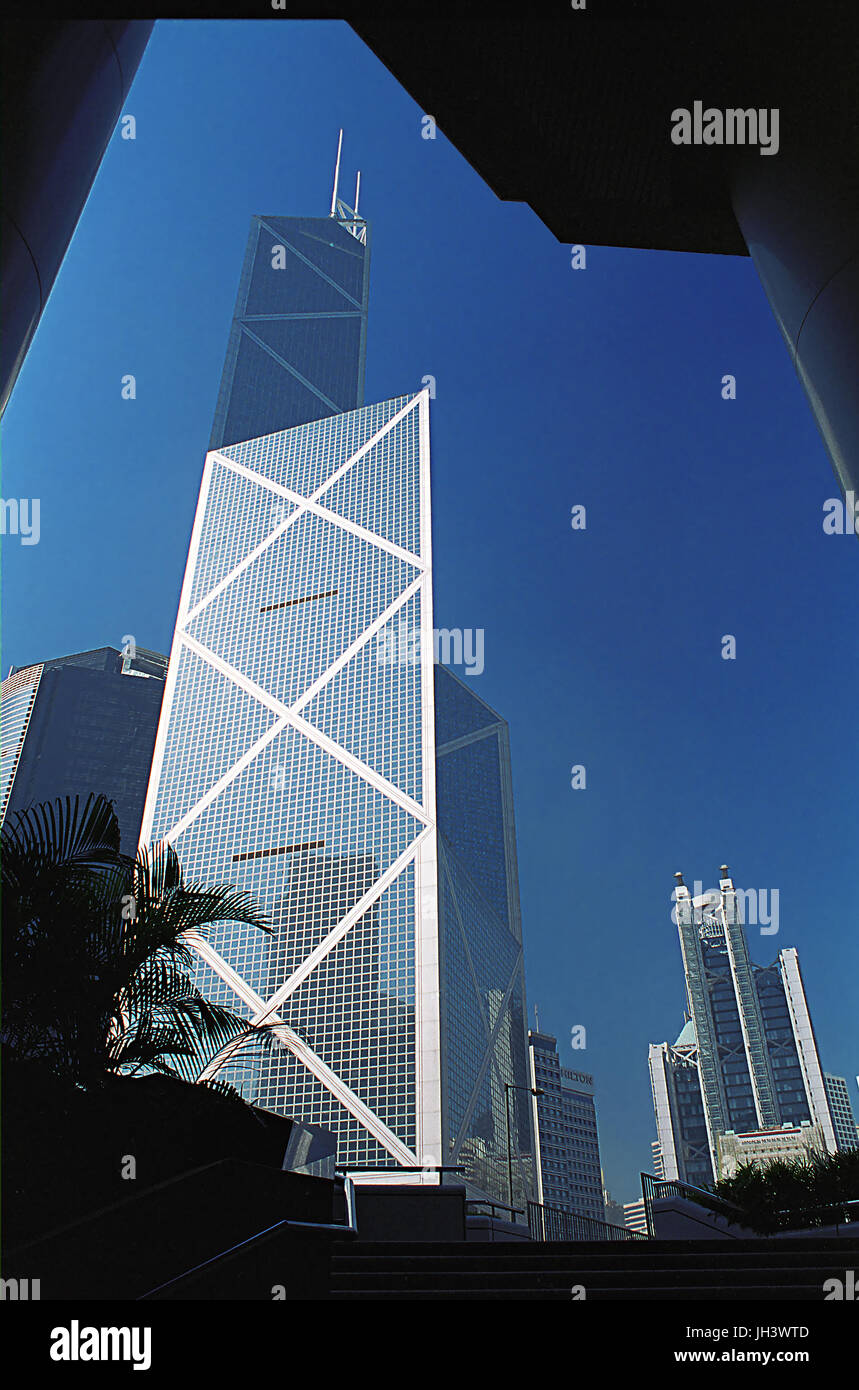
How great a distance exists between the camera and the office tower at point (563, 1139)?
300ft

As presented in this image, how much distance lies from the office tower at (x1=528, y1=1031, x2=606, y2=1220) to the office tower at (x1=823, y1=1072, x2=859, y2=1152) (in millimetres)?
24763

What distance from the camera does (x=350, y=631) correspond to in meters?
62.1

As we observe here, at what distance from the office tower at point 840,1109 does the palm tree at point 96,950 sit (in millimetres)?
96609

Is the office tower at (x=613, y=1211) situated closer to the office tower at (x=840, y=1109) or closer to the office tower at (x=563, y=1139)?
the office tower at (x=563, y=1139)

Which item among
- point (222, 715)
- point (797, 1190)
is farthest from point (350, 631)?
point (797, 1190)

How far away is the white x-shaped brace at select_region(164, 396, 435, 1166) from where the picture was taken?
48.6m

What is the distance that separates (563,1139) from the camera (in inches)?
3733

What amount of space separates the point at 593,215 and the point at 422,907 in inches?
1823

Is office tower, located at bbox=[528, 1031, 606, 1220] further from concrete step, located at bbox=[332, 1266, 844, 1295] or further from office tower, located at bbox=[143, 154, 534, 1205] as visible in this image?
concrete step, located at bbox=[332, 1266, 844, 1295]

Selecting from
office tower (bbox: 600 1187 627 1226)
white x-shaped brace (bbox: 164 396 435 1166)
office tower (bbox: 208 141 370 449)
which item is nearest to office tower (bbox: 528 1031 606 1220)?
office tower (bbox: 600 1187 627 1226)

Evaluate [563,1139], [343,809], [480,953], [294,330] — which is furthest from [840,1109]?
[294,330]

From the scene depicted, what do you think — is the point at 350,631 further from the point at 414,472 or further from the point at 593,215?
the point at 593,215

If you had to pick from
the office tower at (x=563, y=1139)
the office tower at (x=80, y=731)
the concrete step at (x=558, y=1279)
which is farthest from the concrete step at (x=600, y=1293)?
the office tower at (x=563, y=1139)

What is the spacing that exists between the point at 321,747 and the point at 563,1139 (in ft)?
198
